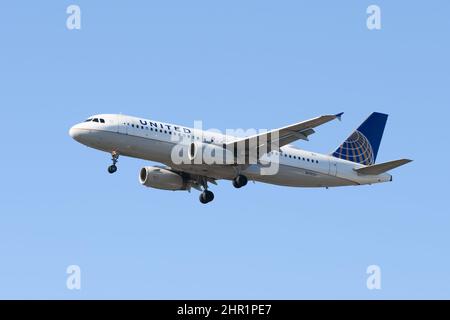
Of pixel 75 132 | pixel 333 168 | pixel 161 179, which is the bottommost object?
pixel 161 179

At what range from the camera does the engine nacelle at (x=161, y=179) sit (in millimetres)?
61312

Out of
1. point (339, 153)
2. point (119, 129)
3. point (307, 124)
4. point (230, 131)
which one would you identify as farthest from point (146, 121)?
point (339, 153)

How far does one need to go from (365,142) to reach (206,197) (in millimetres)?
11798

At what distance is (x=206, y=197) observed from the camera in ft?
202

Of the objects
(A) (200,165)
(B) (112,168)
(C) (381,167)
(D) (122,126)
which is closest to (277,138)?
(A) (200,165)

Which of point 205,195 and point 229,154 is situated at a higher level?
point 229,154

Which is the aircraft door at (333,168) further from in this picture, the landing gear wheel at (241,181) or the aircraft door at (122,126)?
the aircraft door at (122,126)

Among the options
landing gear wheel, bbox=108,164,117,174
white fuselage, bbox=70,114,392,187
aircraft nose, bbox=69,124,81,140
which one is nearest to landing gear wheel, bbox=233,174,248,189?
white fuselage, bbox=70,114,392,187

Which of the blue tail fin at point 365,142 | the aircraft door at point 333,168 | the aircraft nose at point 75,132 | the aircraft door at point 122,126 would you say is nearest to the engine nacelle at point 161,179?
the aircraft door at point 122,126

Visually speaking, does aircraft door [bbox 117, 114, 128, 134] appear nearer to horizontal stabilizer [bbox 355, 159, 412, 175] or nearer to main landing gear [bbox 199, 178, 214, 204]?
main landing gear [bbox 199, 178, 214, 204]

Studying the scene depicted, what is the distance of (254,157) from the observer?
58250 millimetres

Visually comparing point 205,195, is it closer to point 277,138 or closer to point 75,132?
point 277,138

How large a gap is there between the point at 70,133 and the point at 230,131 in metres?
9.77

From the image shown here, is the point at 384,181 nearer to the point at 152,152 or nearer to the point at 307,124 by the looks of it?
the point at 307,124
